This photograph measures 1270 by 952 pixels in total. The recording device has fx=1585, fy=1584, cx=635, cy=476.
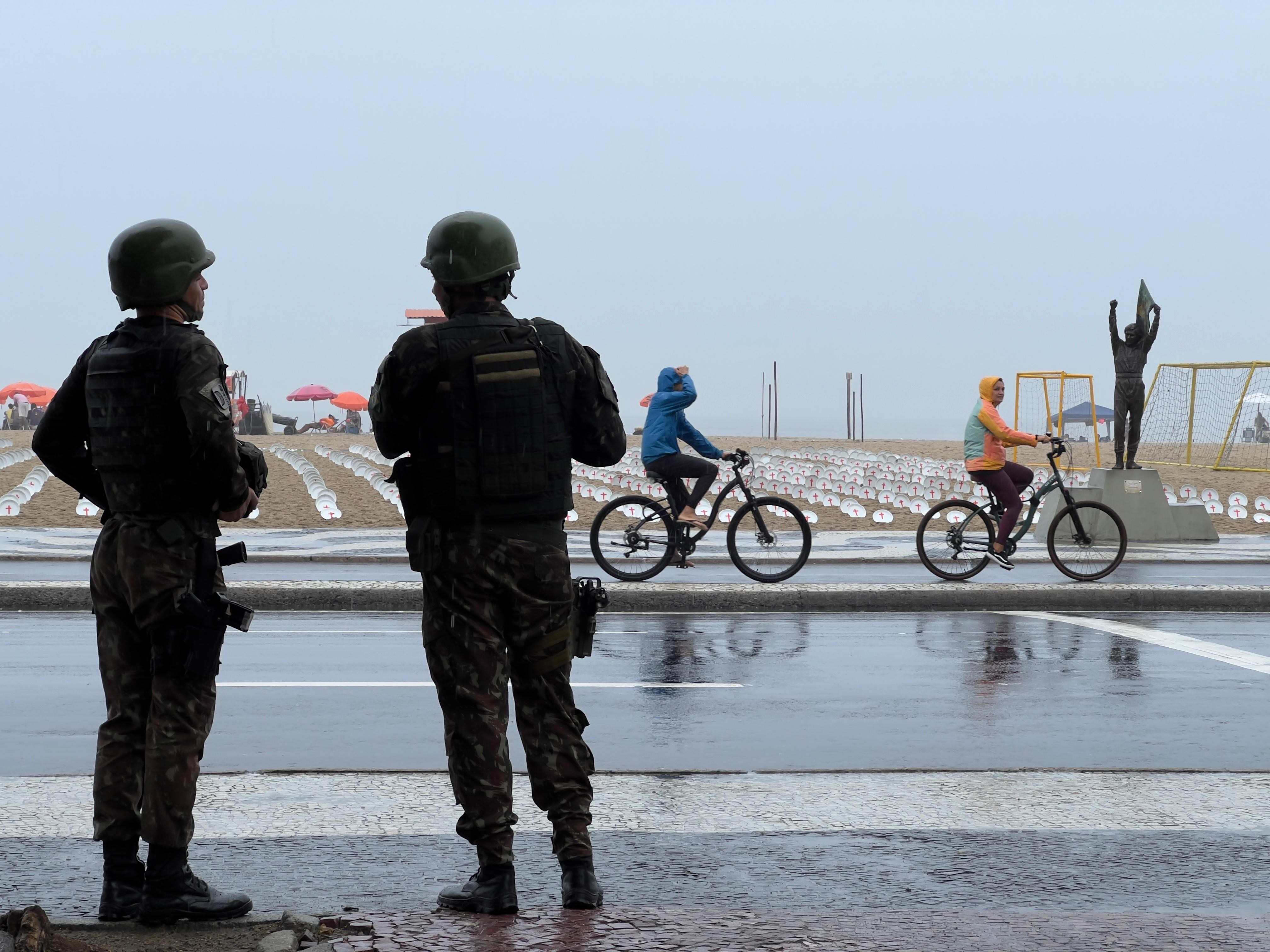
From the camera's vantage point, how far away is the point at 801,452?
5225cm

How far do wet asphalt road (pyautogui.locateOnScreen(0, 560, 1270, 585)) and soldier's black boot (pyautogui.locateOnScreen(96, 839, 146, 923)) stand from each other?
351 inches

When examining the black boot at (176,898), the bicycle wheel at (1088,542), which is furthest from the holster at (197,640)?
the bicycle wheel at (1088,542)

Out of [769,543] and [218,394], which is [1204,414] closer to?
[769,543]

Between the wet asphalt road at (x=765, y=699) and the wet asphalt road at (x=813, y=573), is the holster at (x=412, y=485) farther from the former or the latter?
the wet asphalt road at (x=813, y=573)

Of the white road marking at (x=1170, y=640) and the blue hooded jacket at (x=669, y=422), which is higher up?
the blue hooded jacket at (x=669, y=422)

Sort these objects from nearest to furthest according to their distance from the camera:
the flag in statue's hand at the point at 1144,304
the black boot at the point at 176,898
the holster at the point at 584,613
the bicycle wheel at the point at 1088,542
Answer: the black boot at the point at 176,898 < the holster at the point at 584,613 < the bicycle wheel at the point at 1088,542 < the flag in statue's hand at the point at 1144,304

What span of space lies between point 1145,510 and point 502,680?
17210mm

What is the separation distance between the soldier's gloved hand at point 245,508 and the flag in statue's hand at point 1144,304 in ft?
56.1

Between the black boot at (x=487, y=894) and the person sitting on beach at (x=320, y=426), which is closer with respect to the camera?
the black boot at (x=487, y=894)

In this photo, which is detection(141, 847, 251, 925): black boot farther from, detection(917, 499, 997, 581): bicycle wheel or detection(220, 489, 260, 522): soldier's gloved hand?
detection(917, 499, 997, 581): bicycle wheel

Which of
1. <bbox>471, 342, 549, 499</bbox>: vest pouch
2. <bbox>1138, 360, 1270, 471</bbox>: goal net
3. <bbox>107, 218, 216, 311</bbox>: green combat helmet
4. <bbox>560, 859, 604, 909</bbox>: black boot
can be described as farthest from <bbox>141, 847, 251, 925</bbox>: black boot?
<bbox>1138, 360, 1270, 471</bbox>: goal net

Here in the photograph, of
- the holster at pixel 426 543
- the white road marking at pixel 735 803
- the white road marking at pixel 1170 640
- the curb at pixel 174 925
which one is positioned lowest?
the white road marking at pixel 1170 640

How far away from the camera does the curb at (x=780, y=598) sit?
12.1 meters

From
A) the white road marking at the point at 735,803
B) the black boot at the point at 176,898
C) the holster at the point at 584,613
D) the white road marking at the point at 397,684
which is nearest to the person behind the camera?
the black boot at the point at 176,898
